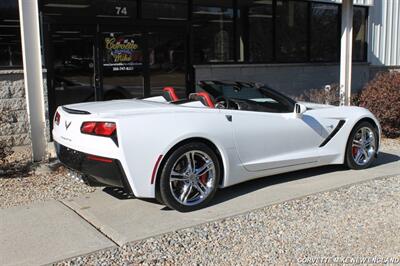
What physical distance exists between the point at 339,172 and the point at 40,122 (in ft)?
14.0

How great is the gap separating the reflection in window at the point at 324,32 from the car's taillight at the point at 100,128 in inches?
361

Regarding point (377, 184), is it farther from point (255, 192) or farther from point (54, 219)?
point (54, 219)

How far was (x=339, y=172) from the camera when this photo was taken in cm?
684

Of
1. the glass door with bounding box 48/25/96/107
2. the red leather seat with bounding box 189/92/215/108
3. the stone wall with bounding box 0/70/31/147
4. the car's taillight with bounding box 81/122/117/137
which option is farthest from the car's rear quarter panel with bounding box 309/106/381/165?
the stone wall with bounding box 0/70/31/147

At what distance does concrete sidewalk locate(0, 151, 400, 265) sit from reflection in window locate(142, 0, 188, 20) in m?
5.14

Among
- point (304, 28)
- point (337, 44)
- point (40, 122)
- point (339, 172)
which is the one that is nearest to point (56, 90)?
point (40, 122)

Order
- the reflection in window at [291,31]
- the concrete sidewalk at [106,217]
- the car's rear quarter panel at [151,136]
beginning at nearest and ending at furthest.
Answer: the concrete sidewalk at [106,217] → the car's rear quarter panel at [151,136] → the reflection in window at [291,31]

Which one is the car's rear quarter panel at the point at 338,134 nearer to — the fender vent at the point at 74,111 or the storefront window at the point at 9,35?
the fender vent at the point at 74,111

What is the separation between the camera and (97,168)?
486 cm

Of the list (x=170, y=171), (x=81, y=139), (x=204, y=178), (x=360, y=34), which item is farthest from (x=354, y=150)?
(x=360, y=34)

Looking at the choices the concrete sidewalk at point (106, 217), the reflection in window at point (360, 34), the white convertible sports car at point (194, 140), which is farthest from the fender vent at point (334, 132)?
the reflection in window at point (360, 34)

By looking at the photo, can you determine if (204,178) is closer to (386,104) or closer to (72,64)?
(72,64)

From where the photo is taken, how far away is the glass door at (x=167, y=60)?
402 inches

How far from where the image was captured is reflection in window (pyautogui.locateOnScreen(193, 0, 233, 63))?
1089 cm
